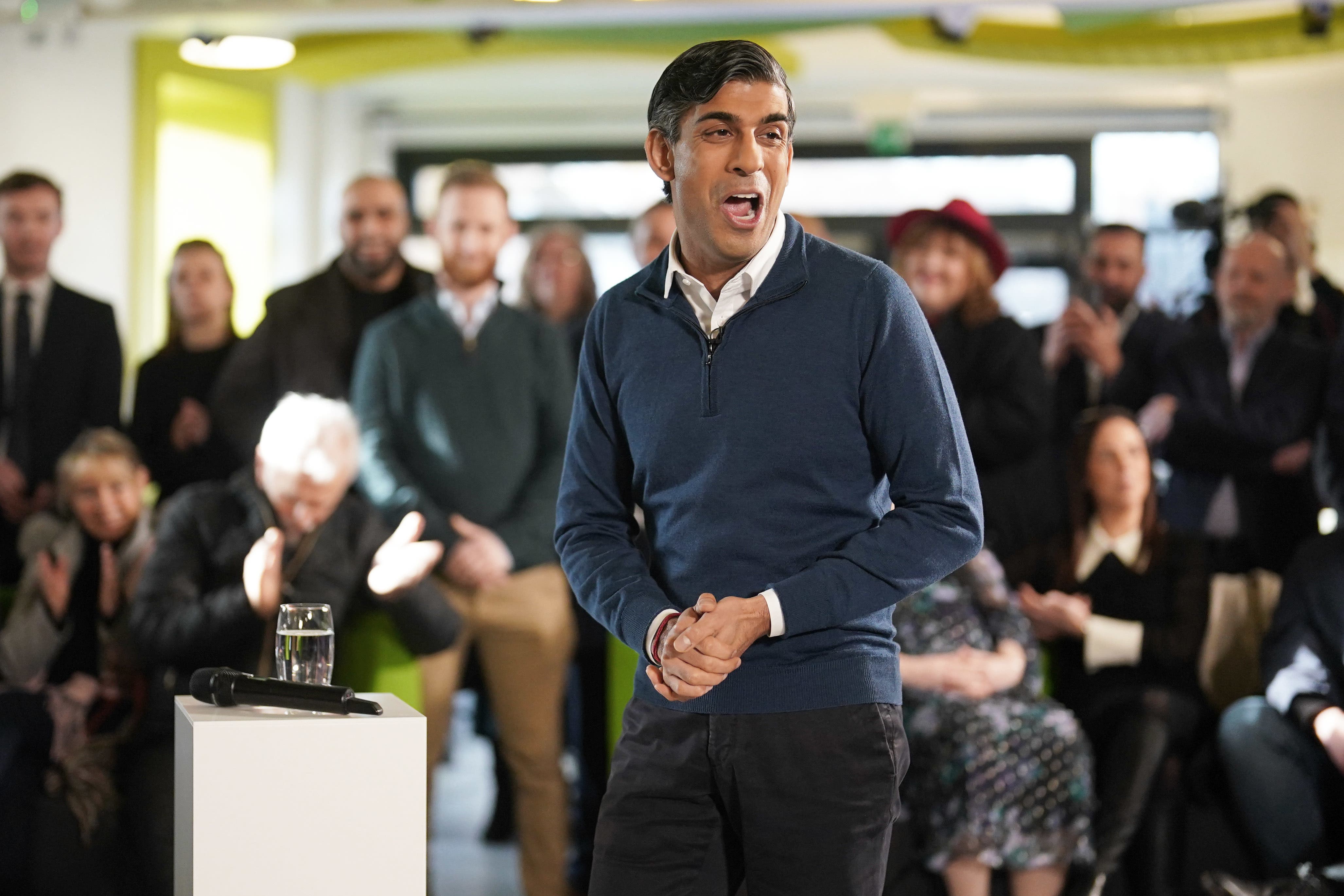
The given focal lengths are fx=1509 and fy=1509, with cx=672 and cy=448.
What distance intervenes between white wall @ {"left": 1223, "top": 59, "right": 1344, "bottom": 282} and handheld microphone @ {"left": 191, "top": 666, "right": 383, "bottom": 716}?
21.0ft

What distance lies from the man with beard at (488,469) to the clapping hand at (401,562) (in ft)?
0.48

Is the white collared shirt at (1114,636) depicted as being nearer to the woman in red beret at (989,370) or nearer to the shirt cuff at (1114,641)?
the shirt cuff at (1114,641)

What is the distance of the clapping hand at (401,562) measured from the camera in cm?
323

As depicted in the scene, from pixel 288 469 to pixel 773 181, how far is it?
6.27 ft

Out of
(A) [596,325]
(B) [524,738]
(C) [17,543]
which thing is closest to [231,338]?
(C) [17,543]

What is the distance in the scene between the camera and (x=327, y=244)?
332 inches

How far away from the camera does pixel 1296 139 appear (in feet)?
24.4

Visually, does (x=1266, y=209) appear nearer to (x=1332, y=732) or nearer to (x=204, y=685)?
(x=1332, y=732)

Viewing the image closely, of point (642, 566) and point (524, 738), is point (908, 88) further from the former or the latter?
point (642, 566)

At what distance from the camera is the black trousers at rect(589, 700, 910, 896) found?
62.3 inches

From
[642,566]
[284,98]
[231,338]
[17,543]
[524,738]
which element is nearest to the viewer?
[642,566]

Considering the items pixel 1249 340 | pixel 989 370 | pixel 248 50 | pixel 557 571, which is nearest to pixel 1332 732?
pixel 989 370

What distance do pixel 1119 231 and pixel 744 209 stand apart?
3509 mm

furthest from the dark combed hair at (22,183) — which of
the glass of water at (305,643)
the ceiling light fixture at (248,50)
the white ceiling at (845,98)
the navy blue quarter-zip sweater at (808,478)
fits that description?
the white ceiling at (845,98)
